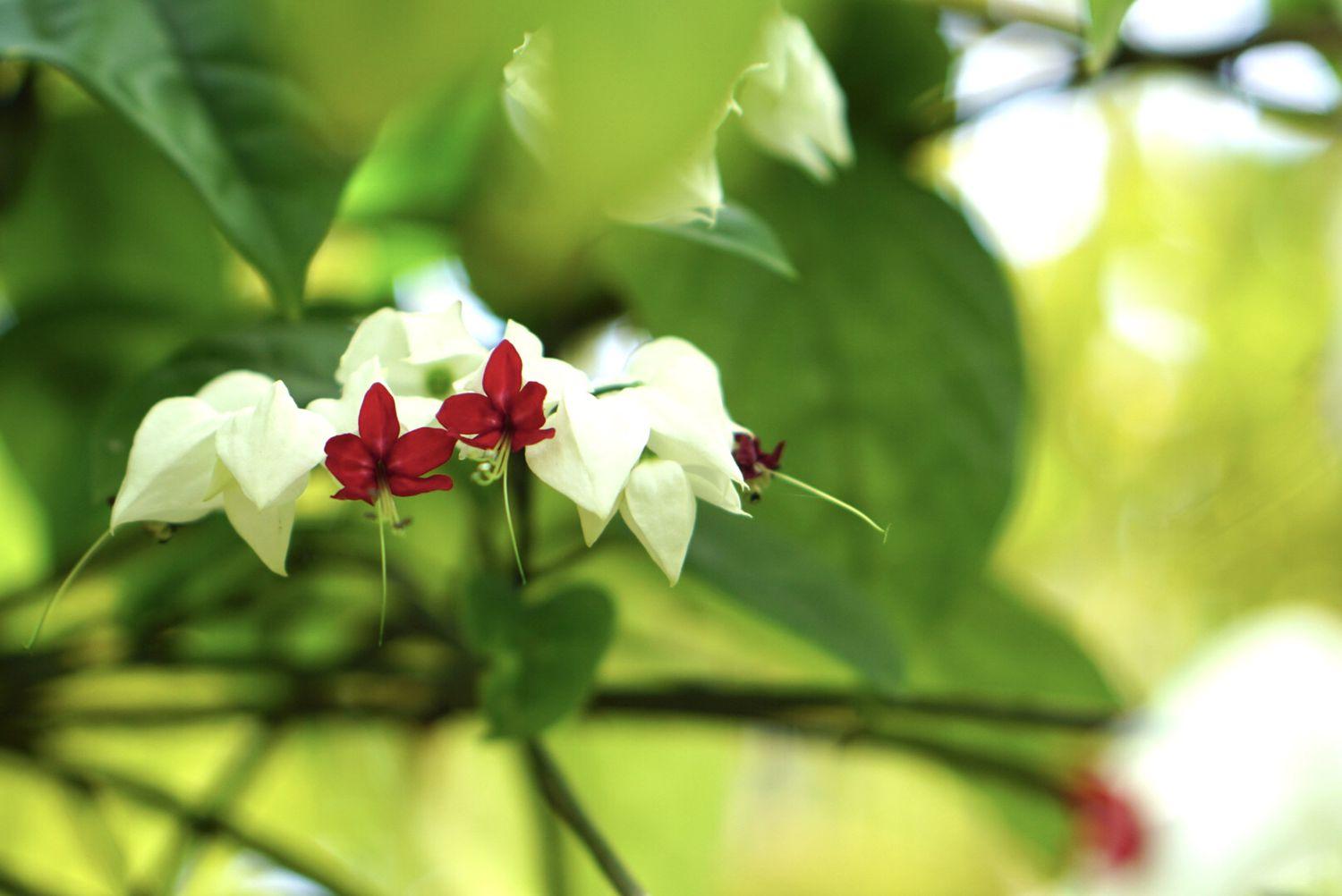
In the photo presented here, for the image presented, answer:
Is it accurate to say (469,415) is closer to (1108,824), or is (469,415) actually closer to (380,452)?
(380,452)

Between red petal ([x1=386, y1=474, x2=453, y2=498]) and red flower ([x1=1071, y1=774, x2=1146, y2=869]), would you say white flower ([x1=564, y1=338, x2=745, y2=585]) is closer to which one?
red petal ([x1=386, y1=474, x2=453, y2=498])

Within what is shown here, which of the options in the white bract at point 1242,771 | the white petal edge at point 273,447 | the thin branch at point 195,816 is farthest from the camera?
the white bract at point 1242,771

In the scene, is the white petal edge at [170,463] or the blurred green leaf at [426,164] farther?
the blurred green leaf at [426,164]

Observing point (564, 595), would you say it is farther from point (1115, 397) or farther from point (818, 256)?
point (1115, 397)

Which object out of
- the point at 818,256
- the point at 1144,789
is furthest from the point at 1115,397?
the point at 818,256

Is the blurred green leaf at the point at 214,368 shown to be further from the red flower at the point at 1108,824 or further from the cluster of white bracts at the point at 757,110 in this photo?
the red flower at the point at 1108,824

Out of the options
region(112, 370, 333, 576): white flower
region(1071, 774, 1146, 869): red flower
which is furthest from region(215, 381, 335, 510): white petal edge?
region(1071, 774, 1146, 869): red flower

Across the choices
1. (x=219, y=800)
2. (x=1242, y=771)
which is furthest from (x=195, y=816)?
(x=1242, y=771)

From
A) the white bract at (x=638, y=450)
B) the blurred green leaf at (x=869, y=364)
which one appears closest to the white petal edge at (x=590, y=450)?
the white bract at (x=638, y=450)
